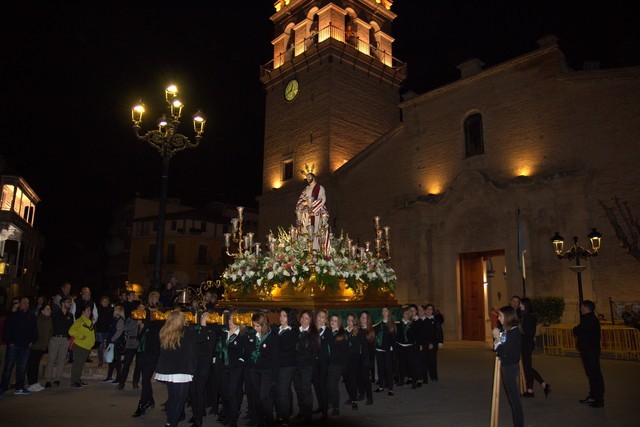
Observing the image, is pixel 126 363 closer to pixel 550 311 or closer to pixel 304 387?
pixel 304 387

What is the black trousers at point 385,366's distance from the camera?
938 cm

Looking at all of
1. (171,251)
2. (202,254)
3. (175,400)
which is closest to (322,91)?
(175,400)

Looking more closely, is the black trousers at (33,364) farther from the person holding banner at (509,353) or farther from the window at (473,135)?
the window at (473,135)

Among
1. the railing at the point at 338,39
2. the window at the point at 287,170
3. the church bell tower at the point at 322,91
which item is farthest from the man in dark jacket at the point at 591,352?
the railing at the point at 338,39

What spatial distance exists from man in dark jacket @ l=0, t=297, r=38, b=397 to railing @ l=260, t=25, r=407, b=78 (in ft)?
76.5

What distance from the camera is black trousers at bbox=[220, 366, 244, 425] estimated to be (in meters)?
6.94

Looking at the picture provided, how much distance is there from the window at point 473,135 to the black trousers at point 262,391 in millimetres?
17863

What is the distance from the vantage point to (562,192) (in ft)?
59.4

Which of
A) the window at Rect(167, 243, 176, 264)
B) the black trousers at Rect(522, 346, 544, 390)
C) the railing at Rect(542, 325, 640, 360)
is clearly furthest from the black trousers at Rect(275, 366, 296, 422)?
the window at Rect(167, 243, 176, 264)

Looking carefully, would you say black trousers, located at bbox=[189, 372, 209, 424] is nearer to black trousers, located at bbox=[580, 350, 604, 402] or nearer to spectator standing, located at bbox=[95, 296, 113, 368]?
spectator standing, located at bbox=[95, 296, 113, 368]

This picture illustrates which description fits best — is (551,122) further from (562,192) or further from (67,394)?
(67,394)

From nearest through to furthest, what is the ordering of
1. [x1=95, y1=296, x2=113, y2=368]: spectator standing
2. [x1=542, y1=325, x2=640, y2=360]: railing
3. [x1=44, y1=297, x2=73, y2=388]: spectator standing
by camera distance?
[x1=44, y1=297, x2=73, y2=388]: spectator standing < [x1=95, y1=296, x2=113, y2=368]: spectator standing < [x1=542, y1=325, x2=640, y2=360]: railing

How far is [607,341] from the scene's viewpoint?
48.5 ft

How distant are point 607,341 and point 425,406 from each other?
9862 millimetres
